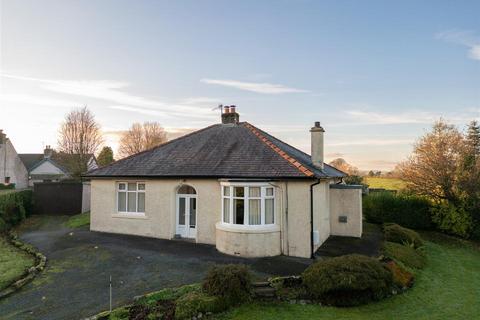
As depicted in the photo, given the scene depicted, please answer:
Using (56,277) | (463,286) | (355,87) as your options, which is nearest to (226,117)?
(355,87)

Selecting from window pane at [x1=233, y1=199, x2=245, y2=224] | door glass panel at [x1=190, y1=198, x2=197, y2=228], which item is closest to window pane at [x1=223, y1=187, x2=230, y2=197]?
window pane at [x1=233, y1=199, x2=245, y2=224]

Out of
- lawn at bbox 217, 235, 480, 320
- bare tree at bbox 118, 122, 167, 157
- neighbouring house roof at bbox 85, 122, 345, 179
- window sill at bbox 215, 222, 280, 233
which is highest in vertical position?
bare tree at bbox 118, 122, 167, 157

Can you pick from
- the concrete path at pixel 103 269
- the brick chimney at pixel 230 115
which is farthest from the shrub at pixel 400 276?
the brick chimney at pixel 230 115

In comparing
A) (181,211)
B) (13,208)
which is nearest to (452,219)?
(181,211)

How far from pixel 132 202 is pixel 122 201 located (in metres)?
0.72

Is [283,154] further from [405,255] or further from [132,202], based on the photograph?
[132,202]

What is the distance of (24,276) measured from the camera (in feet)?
37.5

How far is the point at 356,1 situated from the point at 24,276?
18.3 m

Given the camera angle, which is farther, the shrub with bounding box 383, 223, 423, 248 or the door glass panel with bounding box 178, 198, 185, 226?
the shrub with bounding box 383, 223, 423, 248

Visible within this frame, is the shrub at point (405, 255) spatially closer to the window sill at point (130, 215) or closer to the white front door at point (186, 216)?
the white front door at point (186, 216)

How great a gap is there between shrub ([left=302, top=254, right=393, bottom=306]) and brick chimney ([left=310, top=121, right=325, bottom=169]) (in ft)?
24.7

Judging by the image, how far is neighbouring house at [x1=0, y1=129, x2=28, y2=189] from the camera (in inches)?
1831

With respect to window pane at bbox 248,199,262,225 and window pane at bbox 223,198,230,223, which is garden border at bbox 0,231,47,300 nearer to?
window pane at bbox 223,198,230,223

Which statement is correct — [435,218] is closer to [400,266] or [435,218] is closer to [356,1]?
[400,266]
